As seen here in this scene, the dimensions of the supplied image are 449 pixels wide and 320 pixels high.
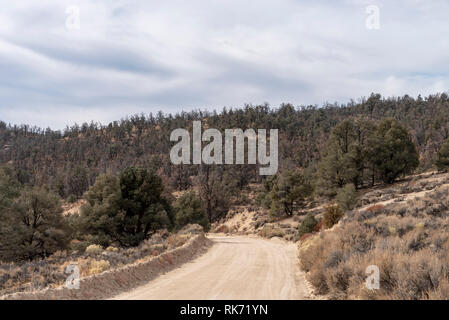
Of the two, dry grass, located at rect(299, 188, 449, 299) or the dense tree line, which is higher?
dry grass, located at rect(299, 188, 449, 299)

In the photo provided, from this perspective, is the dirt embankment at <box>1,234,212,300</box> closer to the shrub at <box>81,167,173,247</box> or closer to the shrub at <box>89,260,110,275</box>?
the shrub at <box>89,260,110,275</box>

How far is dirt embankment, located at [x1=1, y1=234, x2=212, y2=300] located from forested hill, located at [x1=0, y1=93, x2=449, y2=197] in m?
68.7

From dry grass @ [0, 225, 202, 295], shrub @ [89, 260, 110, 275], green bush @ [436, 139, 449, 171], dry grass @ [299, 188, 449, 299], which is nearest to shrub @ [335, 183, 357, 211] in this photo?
green bush @ [436, 139, 449, 171]

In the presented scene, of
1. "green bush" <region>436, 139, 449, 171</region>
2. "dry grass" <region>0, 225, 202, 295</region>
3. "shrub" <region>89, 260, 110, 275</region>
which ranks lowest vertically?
"dry grass" <region>0, 225, 202, 295</region>

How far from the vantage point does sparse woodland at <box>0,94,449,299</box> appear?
493 inches

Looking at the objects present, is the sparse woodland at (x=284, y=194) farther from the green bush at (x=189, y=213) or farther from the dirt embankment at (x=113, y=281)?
the dirt embankment at (x=113, y=281)

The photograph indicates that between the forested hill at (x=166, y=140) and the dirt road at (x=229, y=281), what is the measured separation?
6675cm

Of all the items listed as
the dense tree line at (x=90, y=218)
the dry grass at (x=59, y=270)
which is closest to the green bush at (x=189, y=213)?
the dense tree line at (x=90, y=218)

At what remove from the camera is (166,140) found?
123688 millimetres

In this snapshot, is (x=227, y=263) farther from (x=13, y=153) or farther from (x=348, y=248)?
(x=13, y=153)

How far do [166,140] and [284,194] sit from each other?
251 feet
